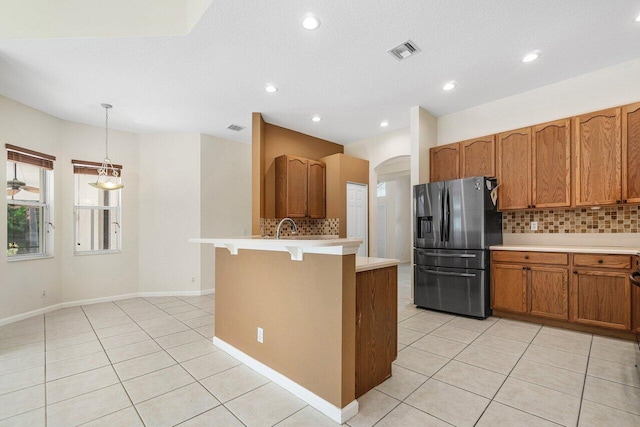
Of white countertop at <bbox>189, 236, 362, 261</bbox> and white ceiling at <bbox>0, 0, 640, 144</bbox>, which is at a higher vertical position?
white ceiling at <bbox>0, 0, 640, 144</bbox>

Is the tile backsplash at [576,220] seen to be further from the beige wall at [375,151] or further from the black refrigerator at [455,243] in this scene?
the beige wall at [375,151]

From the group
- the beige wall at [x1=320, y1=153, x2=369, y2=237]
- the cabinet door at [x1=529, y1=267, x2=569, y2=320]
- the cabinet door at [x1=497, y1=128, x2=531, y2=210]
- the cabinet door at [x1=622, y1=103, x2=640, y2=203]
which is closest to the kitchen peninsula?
the cabinet door at [x1=529, y1=267, x2=569, y2=320]

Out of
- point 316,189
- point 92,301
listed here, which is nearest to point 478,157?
point 316,189

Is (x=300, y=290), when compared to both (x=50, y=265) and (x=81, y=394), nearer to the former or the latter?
(x=81, y=394)

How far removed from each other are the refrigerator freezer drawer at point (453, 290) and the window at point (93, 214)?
5019 millimetres

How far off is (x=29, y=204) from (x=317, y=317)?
15.4 ft

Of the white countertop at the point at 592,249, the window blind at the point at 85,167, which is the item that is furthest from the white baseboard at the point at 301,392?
the window blind at the point at 85,167

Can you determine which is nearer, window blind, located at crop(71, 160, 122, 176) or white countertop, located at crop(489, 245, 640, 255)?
white countertop, located at crop(489, 245, 640, 255)

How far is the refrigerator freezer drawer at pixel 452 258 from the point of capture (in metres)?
3.58

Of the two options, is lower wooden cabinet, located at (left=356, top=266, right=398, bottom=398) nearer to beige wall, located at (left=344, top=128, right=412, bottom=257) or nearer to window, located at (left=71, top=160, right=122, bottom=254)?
beige wall, located at (left=344, top=128, right=412, bottom=257)

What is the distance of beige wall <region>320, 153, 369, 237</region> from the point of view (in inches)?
208

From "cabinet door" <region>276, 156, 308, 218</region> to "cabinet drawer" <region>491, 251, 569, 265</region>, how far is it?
2.91m

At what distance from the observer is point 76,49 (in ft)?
8.93

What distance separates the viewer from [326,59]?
9.73 ft
